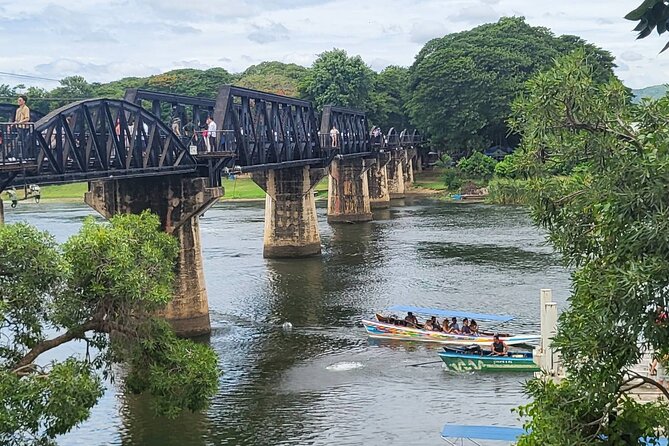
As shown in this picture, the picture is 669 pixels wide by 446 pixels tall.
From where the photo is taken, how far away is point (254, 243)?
70.4m

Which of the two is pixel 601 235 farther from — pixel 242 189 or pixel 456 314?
pixel 242 189

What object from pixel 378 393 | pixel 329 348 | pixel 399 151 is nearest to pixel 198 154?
pixel 329 348

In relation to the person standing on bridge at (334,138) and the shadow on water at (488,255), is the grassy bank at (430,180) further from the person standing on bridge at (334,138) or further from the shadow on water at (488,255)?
the shadow on water at (488,255)

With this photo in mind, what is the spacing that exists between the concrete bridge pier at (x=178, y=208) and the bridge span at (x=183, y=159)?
4 cm

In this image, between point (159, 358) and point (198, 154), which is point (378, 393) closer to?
point (159, 358)

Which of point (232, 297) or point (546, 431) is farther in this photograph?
point (232, 297)

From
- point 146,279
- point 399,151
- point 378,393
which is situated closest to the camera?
point 146,279

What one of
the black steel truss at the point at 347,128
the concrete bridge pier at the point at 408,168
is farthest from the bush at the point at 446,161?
the black steel truss at the point at 347,128

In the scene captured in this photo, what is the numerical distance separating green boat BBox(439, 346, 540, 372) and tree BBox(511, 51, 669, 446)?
62.2 ft

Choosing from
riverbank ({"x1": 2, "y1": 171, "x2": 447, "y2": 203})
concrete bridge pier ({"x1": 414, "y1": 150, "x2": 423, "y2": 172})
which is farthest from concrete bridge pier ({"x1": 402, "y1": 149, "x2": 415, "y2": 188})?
concrete bridge pier ({"x1": 414, "y1": 150, "x2": 423, "y2": 172})

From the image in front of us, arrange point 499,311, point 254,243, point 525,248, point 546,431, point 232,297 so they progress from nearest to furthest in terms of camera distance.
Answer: point 546,431, point 499,311, point 232,297, point 525,248, point 254,243

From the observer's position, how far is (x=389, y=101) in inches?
5020

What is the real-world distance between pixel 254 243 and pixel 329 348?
34.0 metres

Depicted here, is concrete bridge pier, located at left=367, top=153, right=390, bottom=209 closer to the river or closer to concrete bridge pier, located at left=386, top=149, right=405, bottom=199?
concrete bridge pier, located at left=386, top=149, right=405, bottom=199
